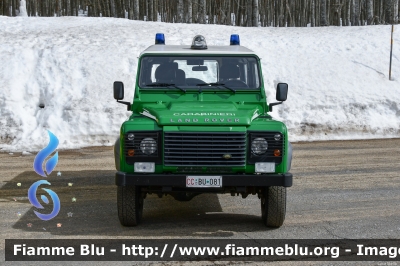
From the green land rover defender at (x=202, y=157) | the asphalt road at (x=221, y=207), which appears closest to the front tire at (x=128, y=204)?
the green land rover defender at (x=202, y=157)

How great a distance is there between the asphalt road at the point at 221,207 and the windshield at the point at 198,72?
175 cm

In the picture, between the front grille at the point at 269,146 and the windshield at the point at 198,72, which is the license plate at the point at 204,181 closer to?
the front grille at the point at 269,146

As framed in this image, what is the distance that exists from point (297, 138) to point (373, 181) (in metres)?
6.03

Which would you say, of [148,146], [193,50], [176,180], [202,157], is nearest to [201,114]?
[202,157]

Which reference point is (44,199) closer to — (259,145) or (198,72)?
(198,72)

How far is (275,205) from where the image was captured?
27.4ft

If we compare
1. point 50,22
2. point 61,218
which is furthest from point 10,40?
point 61,218

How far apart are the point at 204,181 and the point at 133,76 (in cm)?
1268

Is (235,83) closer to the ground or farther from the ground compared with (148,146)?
farther from the ground

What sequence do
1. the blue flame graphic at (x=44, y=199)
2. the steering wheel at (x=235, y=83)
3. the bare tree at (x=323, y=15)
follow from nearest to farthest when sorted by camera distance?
1. the blue flame graphic at (x=44, y=199)
2. the steering wheel at (x=235, y=83)
3. the bare tree at (x=323, y=15)

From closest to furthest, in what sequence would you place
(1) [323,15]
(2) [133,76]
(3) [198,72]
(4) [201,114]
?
(4) [201,114]
(3) [198,72]
(2) [133,76]
(1) [323,15]

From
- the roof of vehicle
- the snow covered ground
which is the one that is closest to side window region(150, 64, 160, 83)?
the roof of vehicle

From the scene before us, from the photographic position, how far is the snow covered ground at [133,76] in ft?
58.8

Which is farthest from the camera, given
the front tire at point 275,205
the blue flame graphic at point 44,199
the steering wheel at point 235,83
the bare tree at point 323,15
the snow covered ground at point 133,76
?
the bare tree at point 323,15
